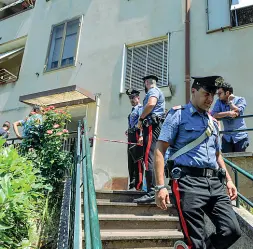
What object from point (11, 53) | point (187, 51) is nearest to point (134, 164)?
point (187, 51)

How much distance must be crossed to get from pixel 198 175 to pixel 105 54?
22.3 ft

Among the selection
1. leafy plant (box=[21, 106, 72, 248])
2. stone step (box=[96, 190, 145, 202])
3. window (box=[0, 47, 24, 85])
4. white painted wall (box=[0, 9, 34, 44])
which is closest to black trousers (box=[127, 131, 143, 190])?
stone step (box=[96, 190, 145, 202])

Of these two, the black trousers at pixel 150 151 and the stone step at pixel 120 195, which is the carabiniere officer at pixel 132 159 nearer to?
the stone step at pixel 120 195

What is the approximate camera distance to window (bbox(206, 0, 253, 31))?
22.7ft

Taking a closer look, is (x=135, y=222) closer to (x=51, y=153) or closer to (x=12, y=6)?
(x=51, y=153)

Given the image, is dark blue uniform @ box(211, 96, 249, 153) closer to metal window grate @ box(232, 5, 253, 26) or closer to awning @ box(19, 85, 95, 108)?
metal window grate @ box(232, 5, 253, 26)

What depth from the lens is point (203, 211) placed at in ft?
7.17

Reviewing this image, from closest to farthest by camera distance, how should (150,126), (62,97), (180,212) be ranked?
(180,212) < (150,126) < (62,97)

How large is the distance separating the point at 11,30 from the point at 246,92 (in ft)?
31.1

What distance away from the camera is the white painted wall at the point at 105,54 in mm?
7348

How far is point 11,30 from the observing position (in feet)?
37.5

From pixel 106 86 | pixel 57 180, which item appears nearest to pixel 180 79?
pixel 106 86

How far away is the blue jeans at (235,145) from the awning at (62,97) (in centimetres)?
420

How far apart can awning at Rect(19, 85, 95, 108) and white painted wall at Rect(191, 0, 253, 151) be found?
298cm
